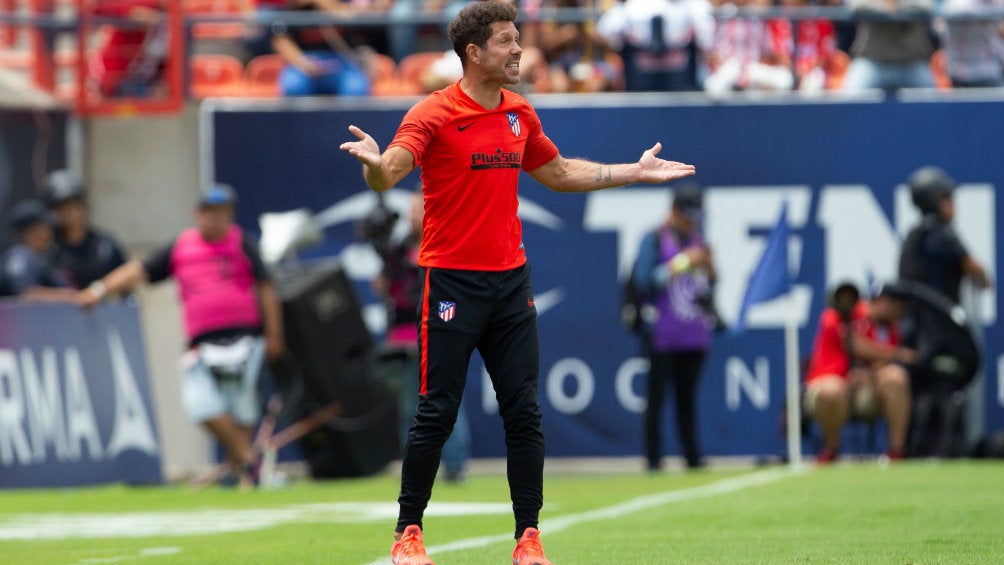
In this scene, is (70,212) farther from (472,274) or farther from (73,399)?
(472,274)

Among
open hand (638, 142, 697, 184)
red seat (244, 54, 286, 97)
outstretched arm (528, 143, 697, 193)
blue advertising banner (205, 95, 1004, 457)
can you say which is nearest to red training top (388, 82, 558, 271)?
outstretched arm (528, 143, 697, 193)

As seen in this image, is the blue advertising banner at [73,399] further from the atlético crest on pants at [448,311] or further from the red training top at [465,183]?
the atlético crest on pants at [448,311]

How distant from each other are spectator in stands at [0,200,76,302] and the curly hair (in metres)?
8.23

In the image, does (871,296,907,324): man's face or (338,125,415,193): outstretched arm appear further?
(871,296,907,324): man's face

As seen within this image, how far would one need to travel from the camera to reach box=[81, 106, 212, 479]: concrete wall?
52.2 feet

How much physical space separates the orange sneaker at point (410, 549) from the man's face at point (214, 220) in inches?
281

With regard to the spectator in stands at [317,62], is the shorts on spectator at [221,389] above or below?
below

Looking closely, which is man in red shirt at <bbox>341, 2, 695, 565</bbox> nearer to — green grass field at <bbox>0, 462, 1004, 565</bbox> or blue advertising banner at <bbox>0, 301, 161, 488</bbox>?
green grass field at <bbox>0, 462, 1004, 565</bbox>

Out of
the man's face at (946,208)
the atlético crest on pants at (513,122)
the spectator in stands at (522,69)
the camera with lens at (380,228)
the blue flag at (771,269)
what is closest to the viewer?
the atlético crest on pants at (513,122)

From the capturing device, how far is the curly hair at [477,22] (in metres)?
6.66

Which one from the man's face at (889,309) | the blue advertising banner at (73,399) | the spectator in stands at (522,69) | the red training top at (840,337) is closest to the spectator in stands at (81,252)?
the blue advertising banner at (73,399)

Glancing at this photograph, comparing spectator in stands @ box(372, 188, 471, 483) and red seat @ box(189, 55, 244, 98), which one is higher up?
red seat @ box(189, 55, 244, 98)

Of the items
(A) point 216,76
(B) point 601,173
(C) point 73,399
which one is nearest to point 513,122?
(B) point 601,173

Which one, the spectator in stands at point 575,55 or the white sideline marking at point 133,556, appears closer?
the white sideline marking at point 133,556
